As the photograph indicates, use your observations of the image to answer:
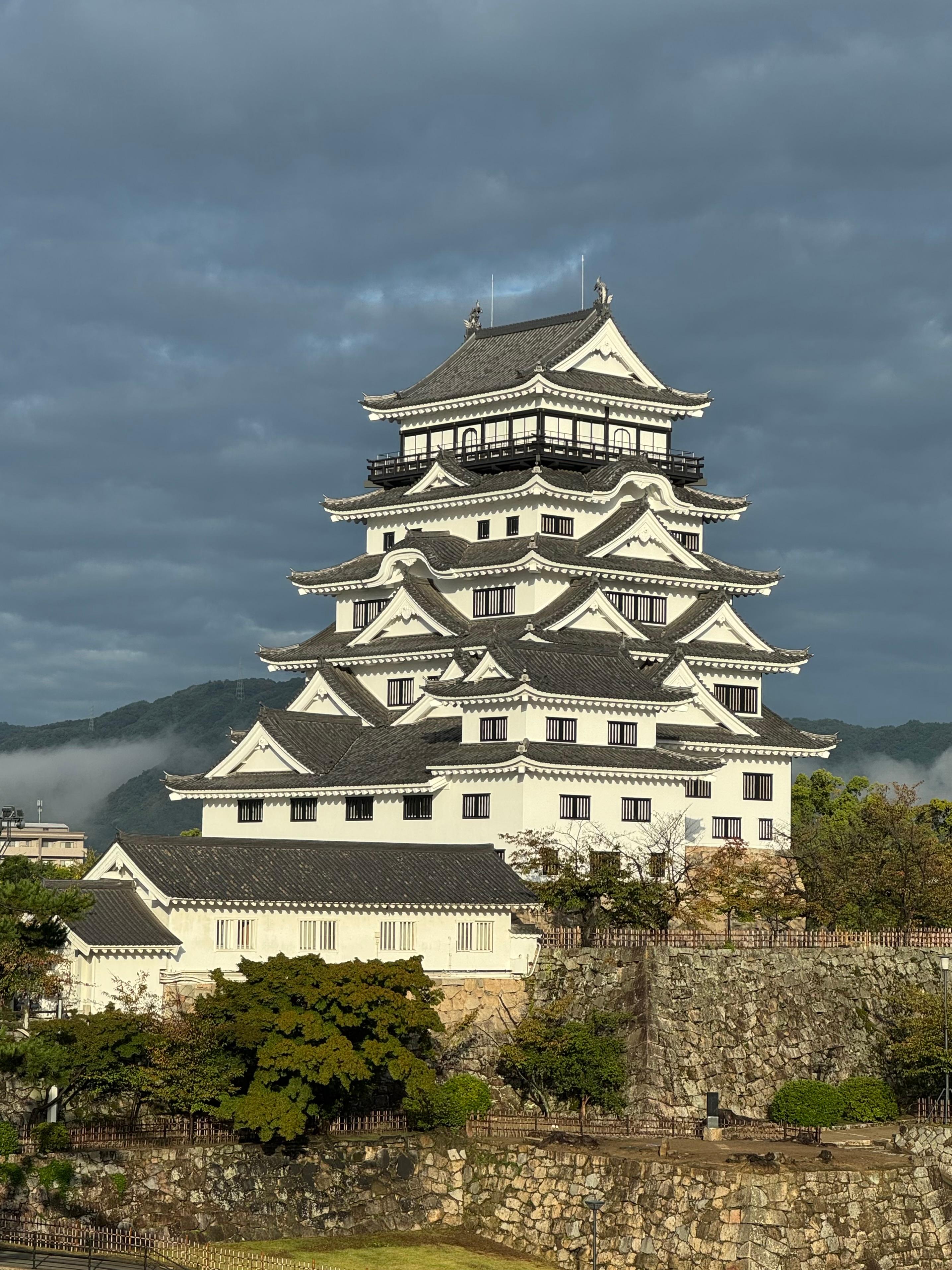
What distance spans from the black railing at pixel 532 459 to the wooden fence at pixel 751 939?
21.3 meters

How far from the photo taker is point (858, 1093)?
59.3 m

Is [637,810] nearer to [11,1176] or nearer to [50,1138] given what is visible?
[50,1138]

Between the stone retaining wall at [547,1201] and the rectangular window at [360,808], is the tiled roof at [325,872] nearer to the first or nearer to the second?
the rectangular window at [360,808]

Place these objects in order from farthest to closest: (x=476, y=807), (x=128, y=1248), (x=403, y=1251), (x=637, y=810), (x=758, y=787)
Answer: (x=758, y=787) → (x=637, y=810) → (x=476, y=807) → (x=403, y=1251) → (x=128, y=1248)

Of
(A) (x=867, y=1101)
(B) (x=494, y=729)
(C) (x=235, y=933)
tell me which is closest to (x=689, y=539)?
(B) (x=494, y=729)

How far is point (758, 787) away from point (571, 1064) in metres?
24.1

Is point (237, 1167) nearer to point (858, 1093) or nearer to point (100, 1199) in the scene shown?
point (100, 1199)

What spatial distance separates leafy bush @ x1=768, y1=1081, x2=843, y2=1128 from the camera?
5734 centimetres

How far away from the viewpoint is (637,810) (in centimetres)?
7031

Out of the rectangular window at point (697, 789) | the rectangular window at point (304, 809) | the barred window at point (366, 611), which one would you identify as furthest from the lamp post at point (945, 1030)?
the barred window at point (366, 611)

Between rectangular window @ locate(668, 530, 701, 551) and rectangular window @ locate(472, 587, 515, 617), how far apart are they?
29.2 ft

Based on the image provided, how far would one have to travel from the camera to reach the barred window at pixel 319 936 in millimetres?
59000

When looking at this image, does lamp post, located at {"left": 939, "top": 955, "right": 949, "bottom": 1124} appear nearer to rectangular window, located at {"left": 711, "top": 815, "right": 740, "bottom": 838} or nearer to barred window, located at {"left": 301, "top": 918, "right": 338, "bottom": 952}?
rectangular window, located at {"left": 711, "top": 815, "right": 740, "bottom": 838}

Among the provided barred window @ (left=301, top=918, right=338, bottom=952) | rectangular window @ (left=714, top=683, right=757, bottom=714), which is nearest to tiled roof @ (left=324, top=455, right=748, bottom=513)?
rectangular window @ (left=714, top=683, right=757, bottom=714)
